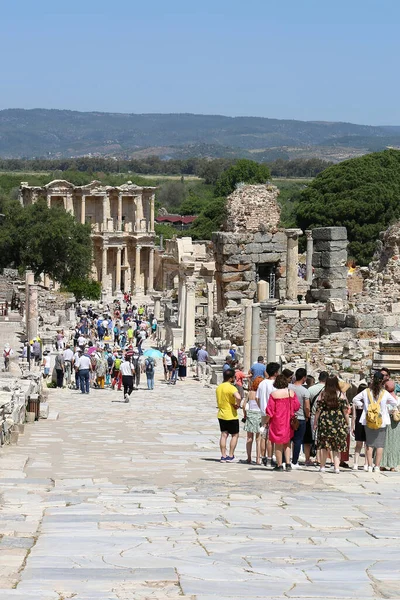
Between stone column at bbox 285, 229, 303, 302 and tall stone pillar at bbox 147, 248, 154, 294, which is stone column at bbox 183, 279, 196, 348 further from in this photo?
tall stone pillar at bbox 147, 248, 154, 294

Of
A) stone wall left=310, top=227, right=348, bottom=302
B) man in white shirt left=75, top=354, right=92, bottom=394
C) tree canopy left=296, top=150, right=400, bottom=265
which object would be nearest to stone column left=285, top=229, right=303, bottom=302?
stone wall left=310, top=227, right=348, bottom=302

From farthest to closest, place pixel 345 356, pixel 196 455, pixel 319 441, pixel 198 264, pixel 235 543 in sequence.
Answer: pixel 198 264, pixel 345 356, pixel 196 455, pixel 319 441, pixel 235 543

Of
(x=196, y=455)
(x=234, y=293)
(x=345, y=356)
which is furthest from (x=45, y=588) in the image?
(x=234, y=293)

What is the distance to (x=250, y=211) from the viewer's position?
29328 mm

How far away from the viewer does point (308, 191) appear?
9000 cm

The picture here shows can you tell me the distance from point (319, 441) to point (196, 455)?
2.26 m

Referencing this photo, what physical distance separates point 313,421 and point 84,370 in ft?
45.5

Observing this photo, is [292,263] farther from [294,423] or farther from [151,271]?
[151,271]

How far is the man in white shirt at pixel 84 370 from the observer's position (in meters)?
26.6

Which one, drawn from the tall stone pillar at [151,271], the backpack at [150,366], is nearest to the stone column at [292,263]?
the backpack at [150,366]

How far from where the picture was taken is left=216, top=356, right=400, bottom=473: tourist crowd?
509 inches

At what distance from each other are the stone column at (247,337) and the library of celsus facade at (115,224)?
76.8m

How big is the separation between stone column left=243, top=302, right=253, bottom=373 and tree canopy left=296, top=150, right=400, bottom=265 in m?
48.6

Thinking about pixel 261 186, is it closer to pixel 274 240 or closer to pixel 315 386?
pixel 274 240
